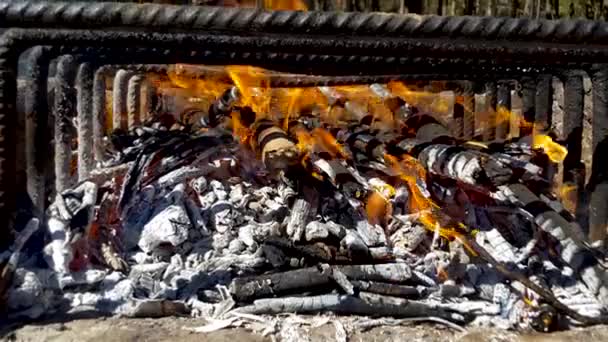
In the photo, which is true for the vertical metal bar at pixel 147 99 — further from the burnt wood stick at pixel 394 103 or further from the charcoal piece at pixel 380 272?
the charcoal piece at pixel 380 272

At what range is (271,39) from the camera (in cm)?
160

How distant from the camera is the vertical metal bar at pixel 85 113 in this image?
125 inches

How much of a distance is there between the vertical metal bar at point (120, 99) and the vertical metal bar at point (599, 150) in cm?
343

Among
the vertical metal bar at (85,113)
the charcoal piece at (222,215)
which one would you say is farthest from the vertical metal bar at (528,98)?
the vertical metal bar at (85,113)

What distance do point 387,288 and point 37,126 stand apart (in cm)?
134

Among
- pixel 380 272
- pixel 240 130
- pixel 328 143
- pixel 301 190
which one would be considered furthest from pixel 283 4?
pixel 380 272

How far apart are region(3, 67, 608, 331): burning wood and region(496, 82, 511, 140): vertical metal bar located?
2.10 ft

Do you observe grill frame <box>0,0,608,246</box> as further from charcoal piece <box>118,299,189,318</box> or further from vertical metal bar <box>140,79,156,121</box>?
vertical metal bar <box>140,79,156,121</box>

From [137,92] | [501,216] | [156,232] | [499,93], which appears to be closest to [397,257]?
[501,216]

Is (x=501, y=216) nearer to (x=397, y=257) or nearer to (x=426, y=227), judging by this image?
(x=426, y=227)

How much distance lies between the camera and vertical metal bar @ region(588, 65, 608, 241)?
1.90m

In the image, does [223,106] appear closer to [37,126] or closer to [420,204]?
[420,204]

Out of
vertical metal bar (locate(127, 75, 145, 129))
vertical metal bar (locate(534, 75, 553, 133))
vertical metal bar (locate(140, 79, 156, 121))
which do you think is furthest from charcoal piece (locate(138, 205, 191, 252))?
vertical metal bar (locate(140, 79, 156, 121))

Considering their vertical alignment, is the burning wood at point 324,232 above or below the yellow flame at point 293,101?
below
